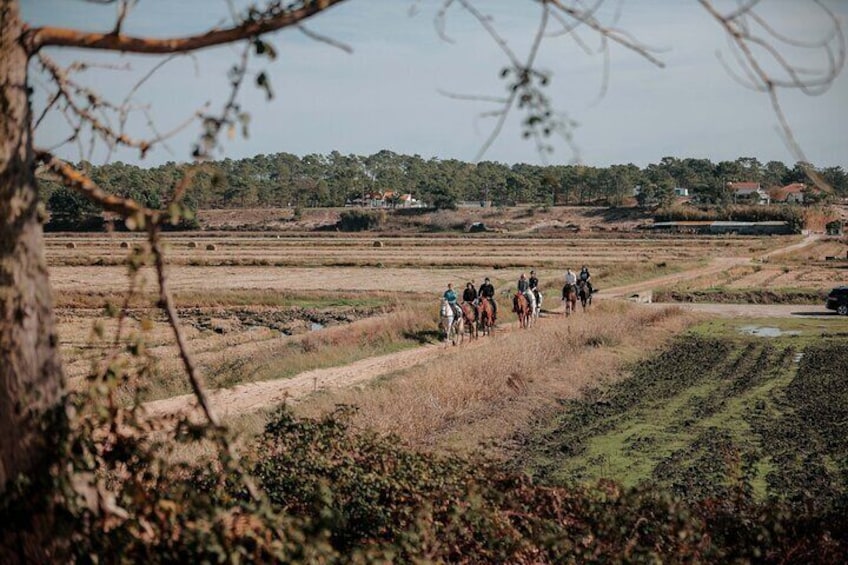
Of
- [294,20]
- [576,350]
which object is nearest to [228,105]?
[294,20]

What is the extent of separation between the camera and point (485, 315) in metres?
30.3

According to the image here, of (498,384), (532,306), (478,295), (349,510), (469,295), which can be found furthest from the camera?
(532,306)

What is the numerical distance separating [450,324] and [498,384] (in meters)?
7.04

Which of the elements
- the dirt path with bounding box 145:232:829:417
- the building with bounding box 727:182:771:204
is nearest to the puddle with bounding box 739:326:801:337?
the dirt path with bounding box 145:232:829:417

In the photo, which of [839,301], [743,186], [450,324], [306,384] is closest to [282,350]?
[450,324]

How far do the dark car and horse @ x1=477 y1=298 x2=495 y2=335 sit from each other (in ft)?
58.1

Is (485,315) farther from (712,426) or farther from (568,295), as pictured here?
(712,426)

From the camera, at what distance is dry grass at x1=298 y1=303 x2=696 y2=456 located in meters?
16.8

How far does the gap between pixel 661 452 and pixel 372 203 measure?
144 metres

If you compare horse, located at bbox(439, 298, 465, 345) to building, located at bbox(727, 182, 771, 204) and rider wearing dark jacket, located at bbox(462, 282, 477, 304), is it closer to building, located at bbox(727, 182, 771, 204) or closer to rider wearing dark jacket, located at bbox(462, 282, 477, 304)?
rider wearing dark jacket, located at bbox(462, 282, 477, 304)

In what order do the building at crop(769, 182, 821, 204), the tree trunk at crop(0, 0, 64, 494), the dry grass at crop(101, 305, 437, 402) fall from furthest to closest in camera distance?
1. the building at crop(769, 182, 821, 204)
2. the dry grass at crop(101, 305, 437, 402)
3. the tree trunk at crop(0, 0, 64, 494)

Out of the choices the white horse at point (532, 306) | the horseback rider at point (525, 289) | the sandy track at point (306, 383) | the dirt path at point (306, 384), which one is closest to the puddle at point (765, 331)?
the dirt path at point (306, 384)

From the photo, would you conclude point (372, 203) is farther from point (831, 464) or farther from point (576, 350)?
point (831, 464)

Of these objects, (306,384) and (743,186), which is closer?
(306,384)
